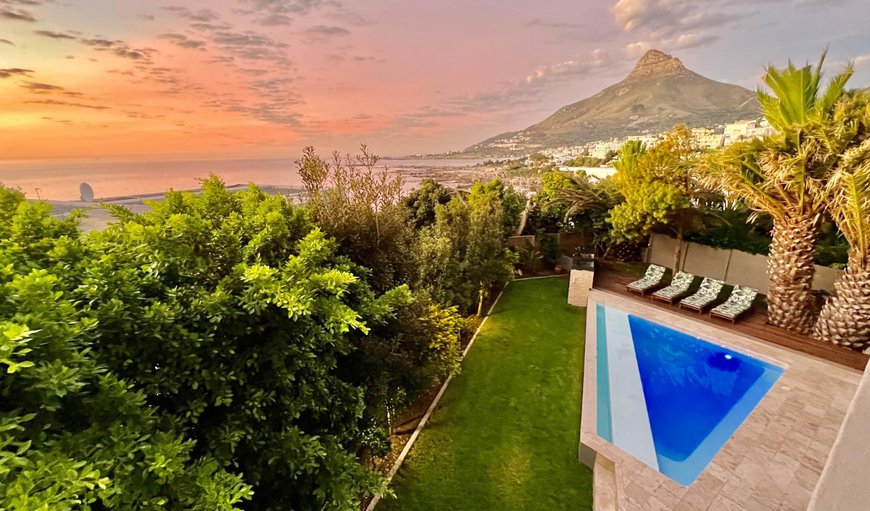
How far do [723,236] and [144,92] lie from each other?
63.9 feet

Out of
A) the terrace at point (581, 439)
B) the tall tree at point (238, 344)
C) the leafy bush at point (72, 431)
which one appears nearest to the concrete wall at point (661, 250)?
the terrace at point (581, 439)

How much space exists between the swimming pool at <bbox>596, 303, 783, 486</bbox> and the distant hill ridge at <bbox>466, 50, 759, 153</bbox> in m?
49.3

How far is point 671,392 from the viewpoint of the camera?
9.05m

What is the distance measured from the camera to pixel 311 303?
345 cm

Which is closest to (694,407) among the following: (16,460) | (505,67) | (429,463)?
(429,463)

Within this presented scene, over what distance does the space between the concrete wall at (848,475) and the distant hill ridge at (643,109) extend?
5519 centimetres

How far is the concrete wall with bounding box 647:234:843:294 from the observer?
12.7 m

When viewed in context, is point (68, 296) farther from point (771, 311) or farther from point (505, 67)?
point (505, 67)

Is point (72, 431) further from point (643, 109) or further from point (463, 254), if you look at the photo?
point (643, 109)

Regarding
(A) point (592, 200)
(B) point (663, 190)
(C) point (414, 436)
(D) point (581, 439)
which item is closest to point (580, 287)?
(B) point (663, 190)

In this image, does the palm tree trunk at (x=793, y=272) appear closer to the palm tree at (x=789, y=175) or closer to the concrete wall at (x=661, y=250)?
the palm tree at (x=789, y=175)

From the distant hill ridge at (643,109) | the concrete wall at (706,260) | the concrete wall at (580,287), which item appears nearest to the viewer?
the concrete wall at (580,287)

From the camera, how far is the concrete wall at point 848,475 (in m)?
3.13

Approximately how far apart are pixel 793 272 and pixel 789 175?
10.3 ft
